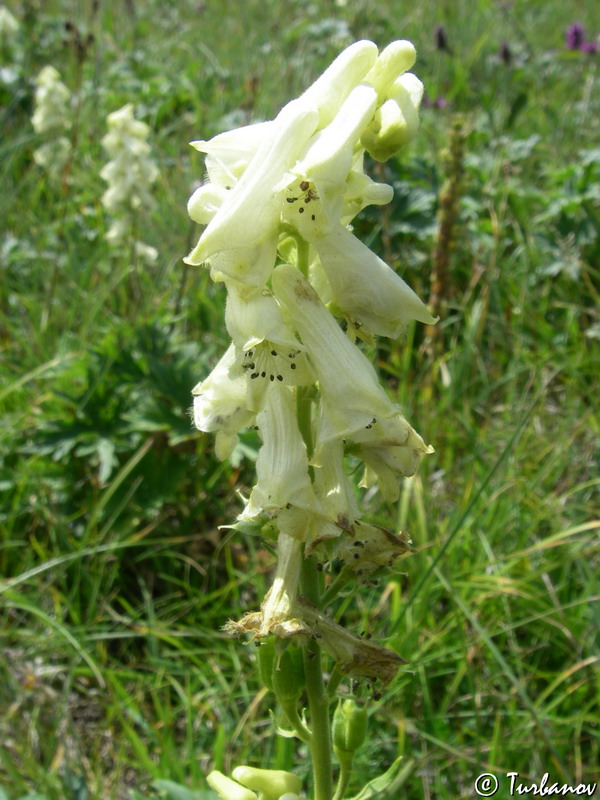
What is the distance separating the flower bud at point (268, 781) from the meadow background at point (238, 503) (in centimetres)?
29

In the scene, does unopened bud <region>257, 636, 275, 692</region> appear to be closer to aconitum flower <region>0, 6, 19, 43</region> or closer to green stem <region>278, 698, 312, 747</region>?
green stem <region>278, 698, 312, 747</region>

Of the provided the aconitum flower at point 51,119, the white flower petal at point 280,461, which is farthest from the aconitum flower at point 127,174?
the white flower petal at point 280,461

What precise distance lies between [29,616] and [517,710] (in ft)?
6.46

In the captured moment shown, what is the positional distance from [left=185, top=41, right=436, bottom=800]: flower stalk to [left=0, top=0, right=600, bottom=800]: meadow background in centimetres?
48

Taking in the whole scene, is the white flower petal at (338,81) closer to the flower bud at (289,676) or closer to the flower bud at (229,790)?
the flower bud at (289,676)

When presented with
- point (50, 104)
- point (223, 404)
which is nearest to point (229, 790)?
point (223, 404)

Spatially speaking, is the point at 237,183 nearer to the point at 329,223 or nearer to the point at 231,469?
the point at 329,223

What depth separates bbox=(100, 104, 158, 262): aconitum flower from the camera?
17.0 ft

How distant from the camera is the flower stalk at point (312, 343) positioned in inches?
57.9

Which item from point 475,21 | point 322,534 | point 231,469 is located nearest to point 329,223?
point 322,534

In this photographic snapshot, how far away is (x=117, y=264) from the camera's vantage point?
18.3ft

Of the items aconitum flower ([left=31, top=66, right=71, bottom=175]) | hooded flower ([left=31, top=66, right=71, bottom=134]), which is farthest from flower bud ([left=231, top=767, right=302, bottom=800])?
hooded flower ([left=31, top=66, right=71, bottom=134])

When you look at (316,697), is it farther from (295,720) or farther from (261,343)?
(261,343)

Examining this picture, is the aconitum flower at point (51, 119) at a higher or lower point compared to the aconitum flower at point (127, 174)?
higher
